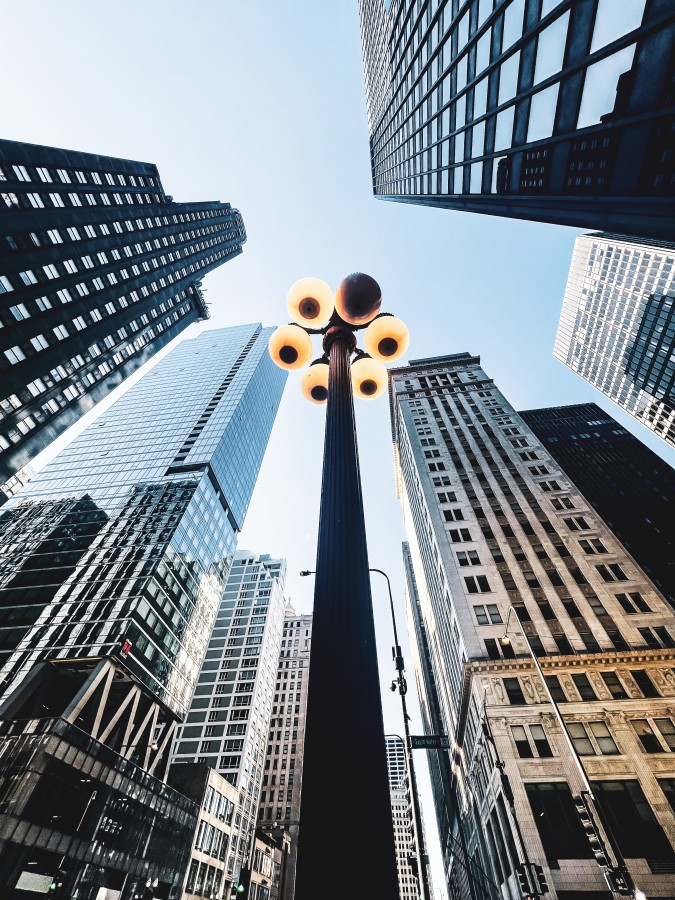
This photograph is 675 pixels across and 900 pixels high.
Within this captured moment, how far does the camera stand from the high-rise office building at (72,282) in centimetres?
5381

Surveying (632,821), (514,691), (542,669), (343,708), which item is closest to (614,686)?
(542,669)

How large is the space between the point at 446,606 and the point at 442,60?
46.5 metres

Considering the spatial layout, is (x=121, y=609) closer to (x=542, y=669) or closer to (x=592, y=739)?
(x=542, y=669)

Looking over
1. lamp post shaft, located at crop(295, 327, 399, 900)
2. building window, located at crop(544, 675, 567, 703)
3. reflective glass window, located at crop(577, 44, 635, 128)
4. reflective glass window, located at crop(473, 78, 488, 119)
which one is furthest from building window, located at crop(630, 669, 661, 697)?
reflective glass window, located at crop(473, 78, 488, 119)

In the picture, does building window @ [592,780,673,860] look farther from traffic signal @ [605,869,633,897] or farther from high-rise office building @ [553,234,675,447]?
high-rise office building @ [553,234,675,447]

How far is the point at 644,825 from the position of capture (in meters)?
25.5

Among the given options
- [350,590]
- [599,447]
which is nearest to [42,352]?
[350,590]

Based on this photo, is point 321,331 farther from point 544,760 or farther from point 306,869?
point 544,760

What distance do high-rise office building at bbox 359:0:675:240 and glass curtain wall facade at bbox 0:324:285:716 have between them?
63.6 metres

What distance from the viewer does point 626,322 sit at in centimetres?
10544

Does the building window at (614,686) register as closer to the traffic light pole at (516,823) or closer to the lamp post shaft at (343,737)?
the traffic light pole at (516,823)

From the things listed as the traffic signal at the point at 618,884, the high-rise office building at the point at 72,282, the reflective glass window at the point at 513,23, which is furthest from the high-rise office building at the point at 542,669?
the high-rise office building at the point at 72,282

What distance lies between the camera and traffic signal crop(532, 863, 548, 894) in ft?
75.7

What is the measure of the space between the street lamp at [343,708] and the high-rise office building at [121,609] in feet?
123
